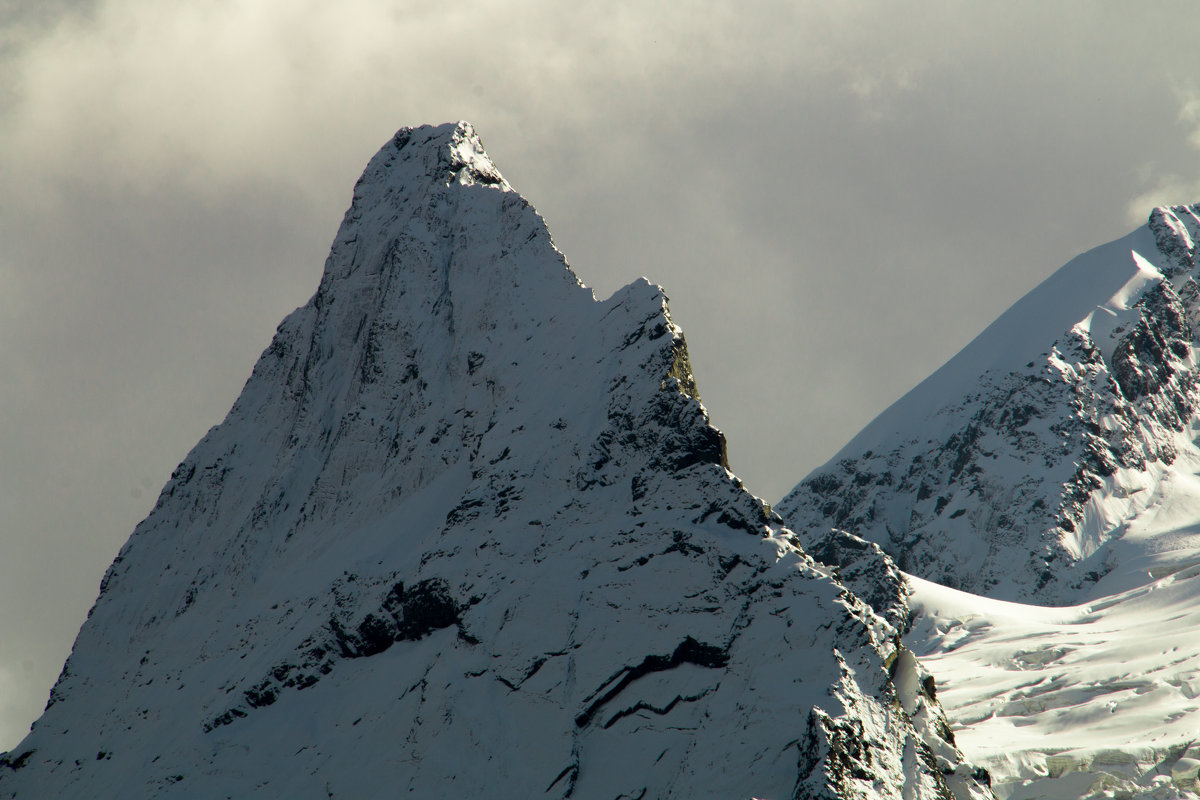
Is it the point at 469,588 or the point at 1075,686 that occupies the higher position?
the point at 469,588

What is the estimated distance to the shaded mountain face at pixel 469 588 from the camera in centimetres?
6875

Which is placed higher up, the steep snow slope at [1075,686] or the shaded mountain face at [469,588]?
the shaded mountain face at [469,588]

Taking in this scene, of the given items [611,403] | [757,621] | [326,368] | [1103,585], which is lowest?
[1103,585]

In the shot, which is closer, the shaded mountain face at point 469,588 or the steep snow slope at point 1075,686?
the shaded mountain face at point 469,588

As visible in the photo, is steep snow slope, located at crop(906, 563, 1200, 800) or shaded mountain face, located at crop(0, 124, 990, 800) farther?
steep snow slope, located at crop(906, 563, 1200, 800)

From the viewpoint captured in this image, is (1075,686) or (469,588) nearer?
(469,588)

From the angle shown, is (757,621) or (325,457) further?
(325,457)

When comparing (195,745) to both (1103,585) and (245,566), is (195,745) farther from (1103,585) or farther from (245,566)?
(1103,585)

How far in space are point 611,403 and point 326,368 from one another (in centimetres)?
3789

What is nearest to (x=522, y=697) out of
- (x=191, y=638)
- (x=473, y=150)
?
(x=191, y=638)

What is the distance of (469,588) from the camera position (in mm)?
80875

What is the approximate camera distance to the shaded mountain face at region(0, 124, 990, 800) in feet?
226

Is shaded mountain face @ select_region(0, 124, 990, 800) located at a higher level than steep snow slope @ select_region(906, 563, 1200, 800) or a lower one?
higher

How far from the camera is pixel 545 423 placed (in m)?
88.6
